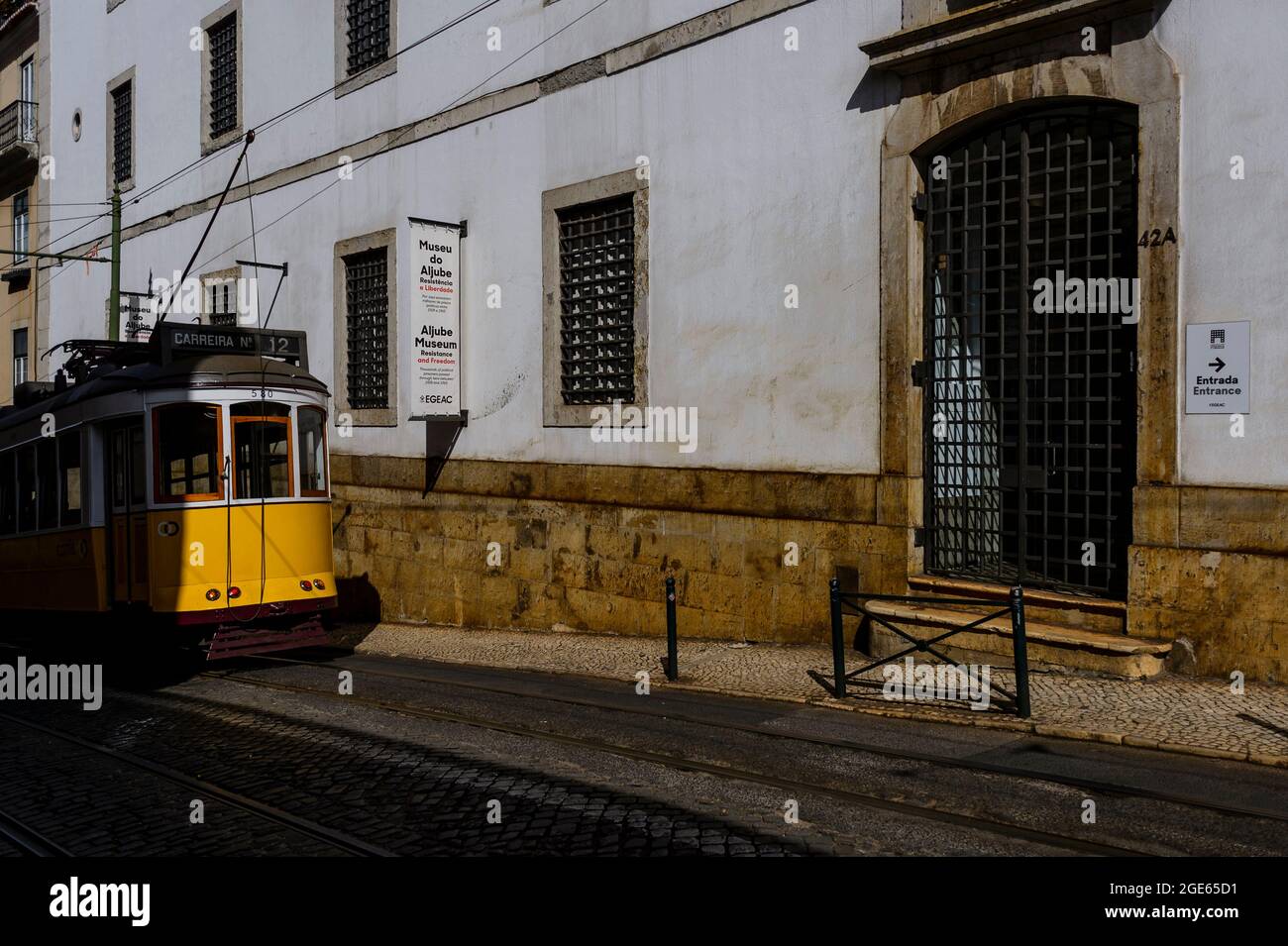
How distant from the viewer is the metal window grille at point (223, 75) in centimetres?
2192

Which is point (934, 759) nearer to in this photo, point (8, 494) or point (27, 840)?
point (27, 840)

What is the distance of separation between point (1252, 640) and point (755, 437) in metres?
5.19

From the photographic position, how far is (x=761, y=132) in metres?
12.3

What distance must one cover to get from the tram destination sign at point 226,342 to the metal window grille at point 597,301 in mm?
3543

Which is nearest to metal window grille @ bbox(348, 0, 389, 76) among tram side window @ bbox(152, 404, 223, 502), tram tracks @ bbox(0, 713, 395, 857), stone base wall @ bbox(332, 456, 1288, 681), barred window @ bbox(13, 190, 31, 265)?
stone base wall @ bbox(332, 456, 1288, 681)

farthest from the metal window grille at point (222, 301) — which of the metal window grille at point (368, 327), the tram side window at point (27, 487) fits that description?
the tram side window at point (27, 487)

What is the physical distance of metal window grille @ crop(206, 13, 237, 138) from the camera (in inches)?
863

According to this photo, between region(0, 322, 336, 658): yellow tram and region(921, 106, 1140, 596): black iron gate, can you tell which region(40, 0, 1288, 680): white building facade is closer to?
region(921, 106, 1140, 596): black iron gate

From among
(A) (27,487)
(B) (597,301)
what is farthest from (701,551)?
(A) (27,487)

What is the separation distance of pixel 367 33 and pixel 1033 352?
12714mm

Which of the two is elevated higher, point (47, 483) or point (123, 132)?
point (123, 132)

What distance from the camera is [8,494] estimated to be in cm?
1347

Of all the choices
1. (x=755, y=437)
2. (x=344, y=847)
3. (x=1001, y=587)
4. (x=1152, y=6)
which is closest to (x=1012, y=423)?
(x=1001, y=587)

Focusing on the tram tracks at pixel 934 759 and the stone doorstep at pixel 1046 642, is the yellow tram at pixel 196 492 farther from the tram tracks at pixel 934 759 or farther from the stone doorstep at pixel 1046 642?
the stone doorstep at pixel 1046 642
